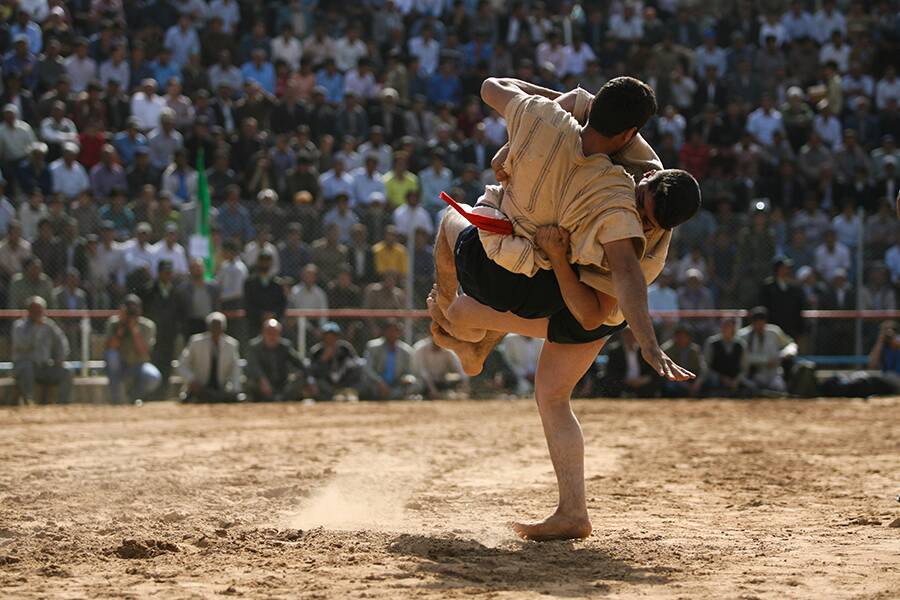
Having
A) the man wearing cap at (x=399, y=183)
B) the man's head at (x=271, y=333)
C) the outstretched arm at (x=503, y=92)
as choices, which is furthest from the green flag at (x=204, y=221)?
the outstretched arm at (x=503, y=92)

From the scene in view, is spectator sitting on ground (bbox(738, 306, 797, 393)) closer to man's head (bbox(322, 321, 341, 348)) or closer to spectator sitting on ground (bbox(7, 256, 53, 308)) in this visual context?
man's head (bbox(322, 321, 341, 348))

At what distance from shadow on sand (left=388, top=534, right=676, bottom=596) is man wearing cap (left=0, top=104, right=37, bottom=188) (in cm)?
1037

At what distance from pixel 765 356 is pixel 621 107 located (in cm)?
999

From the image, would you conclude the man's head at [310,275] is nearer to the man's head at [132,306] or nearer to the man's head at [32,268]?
the man's head at [132,306]

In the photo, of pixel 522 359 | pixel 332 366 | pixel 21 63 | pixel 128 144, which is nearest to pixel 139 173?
pixel 128 144

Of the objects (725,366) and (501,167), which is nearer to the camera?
(501,167)

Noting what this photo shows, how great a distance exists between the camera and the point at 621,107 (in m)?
5.07

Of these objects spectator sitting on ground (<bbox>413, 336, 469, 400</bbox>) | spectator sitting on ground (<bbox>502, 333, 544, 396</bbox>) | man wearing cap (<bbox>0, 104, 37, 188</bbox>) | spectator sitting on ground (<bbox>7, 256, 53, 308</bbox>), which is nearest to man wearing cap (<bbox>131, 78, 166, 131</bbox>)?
man wearing cap (<bbox>0, 104, 37, 188</bbox>)

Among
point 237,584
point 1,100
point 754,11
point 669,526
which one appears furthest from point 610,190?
point 754,11

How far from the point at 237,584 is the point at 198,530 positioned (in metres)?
1.07

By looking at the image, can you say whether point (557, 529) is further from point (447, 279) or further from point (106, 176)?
point (106, 176)

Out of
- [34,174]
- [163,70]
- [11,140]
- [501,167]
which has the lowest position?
[501,167]

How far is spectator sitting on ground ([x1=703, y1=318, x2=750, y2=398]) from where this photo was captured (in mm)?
14406

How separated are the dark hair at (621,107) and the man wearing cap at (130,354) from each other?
29.5 ft
